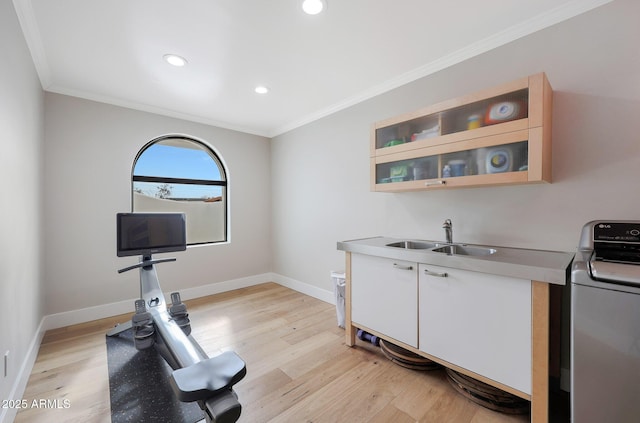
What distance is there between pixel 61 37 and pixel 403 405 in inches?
137

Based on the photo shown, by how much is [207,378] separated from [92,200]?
2795 millimetres

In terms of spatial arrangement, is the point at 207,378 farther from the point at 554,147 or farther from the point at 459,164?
the point at 554,147

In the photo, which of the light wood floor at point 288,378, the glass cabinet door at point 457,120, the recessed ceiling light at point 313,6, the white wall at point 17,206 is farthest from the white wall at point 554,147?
the white wall at point 17,206

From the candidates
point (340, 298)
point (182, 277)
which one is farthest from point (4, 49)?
point (340, 298)

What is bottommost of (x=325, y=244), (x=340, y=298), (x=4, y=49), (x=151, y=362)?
(x=151, y=362)

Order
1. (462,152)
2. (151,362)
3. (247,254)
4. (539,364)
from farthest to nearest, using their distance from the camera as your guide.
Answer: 1. (247,254)
2. (151,362)
3. (462,152)
4. (539,364)

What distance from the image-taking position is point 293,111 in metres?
3.43

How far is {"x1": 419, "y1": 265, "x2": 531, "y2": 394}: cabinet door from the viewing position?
53.9 inches

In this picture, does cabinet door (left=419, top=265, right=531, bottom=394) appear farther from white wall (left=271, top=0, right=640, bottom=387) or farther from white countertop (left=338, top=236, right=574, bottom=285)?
white wall (left=271, top=0, right=640, bottom=387)

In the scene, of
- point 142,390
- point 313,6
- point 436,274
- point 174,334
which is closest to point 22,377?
point 142,390

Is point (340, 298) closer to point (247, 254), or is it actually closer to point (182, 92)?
point (247, 254)

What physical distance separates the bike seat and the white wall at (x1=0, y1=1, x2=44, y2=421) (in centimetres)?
110

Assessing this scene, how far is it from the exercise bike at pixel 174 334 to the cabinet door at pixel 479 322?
3.99ft

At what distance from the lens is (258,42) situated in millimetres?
2012
